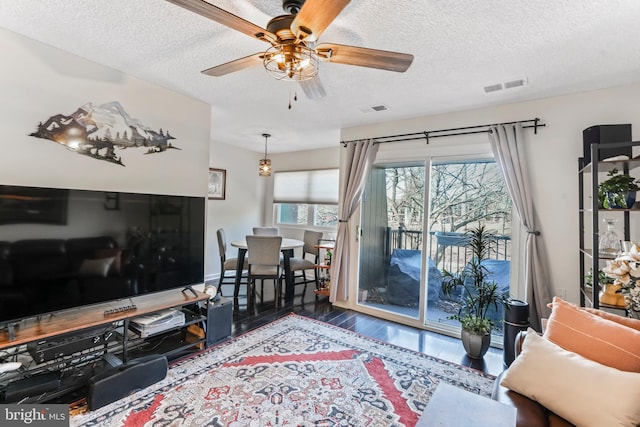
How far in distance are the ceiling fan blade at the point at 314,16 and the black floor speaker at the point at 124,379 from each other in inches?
93.4

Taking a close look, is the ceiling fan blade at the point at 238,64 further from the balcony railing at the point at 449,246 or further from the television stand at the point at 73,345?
the balcony railing at the point at 449,246

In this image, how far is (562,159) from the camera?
9.11ft

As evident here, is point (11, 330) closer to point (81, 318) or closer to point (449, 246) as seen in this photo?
point (81, 318)

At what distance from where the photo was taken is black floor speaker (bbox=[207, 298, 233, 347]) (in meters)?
2.81

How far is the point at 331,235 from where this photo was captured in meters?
5.45

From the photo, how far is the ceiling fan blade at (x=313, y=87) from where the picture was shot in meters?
1.96

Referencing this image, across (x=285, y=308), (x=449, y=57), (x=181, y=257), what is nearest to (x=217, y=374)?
(x=181, y=257)

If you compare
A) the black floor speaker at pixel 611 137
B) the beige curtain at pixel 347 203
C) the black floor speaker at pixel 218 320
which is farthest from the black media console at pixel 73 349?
the black floor speaker at pixel 611 137

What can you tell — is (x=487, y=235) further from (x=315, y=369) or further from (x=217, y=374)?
(x=217, y=374)

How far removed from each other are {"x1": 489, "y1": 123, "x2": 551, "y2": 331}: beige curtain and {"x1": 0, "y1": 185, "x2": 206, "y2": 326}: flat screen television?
3.03m

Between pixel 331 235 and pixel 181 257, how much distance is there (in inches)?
122

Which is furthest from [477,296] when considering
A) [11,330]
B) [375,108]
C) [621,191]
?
[11,330]

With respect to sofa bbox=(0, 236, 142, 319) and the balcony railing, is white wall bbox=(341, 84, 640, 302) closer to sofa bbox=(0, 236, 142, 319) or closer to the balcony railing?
the balcony railing

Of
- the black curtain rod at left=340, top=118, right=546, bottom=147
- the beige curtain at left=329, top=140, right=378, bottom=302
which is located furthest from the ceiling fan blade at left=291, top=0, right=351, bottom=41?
the beige curtain at left=329, top=140, right=378, bottom=302
